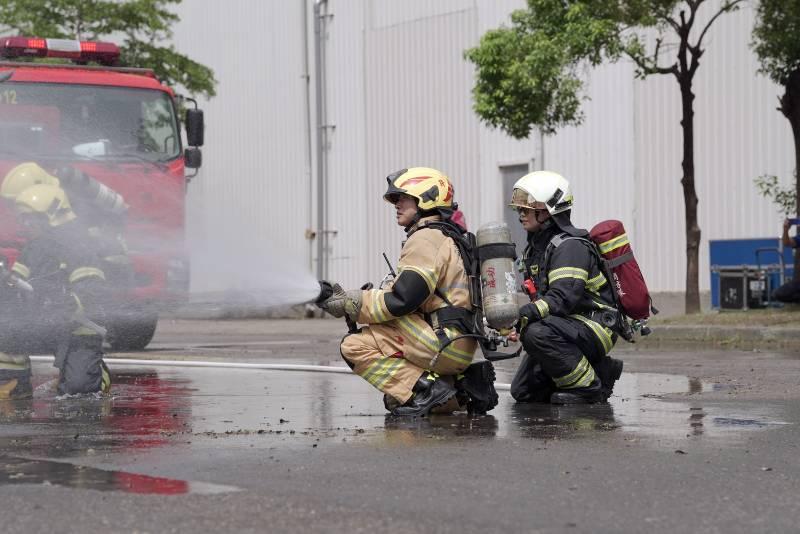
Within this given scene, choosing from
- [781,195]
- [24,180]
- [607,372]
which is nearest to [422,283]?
[607,372]

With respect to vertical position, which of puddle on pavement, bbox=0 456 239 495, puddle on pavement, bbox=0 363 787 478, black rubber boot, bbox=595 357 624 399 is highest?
black rubber boot, bbox=595 357 624 399

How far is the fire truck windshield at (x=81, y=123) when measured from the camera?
550 inches

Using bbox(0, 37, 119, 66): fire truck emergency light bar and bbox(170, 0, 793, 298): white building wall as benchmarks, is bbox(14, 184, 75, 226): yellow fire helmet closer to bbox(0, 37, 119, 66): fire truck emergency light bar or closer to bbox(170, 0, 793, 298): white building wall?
bbox(170, 0, 793, 298): white building wall

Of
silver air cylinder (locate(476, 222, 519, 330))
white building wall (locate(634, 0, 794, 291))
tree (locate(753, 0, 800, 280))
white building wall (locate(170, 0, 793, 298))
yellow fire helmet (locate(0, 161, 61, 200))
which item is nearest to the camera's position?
silver air cylinder (locate(476, 222, 519, 330))

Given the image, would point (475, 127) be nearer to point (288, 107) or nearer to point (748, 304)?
point (288, 107)

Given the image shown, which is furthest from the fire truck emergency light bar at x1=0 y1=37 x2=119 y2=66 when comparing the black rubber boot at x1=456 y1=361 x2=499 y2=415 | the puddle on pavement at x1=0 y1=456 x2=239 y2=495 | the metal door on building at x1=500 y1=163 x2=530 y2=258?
the puddle on pavement at x1=0 y1=456 x2=239 y2=495

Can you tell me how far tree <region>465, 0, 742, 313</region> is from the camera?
16047mm

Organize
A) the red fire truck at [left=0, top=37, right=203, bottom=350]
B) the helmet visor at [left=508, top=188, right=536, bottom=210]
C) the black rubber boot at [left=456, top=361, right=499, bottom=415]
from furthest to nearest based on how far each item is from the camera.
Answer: the red fire truck at [left=0, top=37, right=203, bottom=350] → the helmet visor at [left=508, top=188, right=536, bottom=210] → the black rubber boot at [left=456, top=361, right=499, bottom=415]

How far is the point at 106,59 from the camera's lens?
15.5m

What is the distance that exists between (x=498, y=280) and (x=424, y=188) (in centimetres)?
67

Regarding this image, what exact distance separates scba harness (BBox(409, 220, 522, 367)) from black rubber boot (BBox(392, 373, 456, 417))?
0.37ft

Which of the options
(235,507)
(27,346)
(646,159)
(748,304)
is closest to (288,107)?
(646,159)

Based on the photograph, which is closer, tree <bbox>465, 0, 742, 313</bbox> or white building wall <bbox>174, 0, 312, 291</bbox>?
tree <bbox>465, 0, 742, 313</bbox>

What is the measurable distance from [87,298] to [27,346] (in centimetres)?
73
